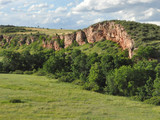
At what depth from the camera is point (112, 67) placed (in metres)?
45.4

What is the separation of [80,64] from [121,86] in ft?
59.0

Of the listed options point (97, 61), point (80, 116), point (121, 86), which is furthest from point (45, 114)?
point (97, 61)

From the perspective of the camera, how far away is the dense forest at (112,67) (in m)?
36.4

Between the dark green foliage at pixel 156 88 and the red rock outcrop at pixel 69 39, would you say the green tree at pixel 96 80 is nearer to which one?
the dark green foliage at pixel 156 88

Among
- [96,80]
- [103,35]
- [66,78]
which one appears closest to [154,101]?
[96,80]

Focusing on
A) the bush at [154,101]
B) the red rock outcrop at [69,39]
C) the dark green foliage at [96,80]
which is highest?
the red rock outcrop at [69,39]

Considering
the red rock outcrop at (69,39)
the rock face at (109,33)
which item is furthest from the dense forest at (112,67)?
the red rock outcrop at (69,39)

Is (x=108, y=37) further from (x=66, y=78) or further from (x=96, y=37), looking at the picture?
(x=66, y=78)

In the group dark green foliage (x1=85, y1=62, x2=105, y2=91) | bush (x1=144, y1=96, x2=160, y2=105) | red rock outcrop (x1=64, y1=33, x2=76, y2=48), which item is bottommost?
bush (x1=144, y1=96, x2=160, y2=105)

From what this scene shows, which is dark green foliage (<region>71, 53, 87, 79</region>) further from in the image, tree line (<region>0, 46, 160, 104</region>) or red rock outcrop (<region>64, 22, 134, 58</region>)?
red rock outcrop (<region>64, 22, 134, 58</region>)

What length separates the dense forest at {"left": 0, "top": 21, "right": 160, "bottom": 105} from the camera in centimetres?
3644

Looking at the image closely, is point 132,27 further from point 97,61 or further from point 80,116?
point 80,116

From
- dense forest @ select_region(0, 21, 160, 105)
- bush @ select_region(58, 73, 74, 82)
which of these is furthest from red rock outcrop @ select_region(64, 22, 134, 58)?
bush @ select_region(58, 73, 74, 82)

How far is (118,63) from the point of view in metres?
45.6
